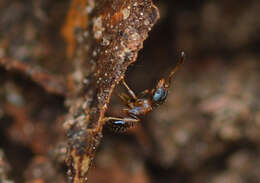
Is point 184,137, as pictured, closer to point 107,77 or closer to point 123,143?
point 123,143

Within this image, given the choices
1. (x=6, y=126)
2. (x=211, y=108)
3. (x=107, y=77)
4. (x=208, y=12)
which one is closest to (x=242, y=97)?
(x=211, y=108)

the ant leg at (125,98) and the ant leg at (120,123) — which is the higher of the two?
the ant leg at (125,98)

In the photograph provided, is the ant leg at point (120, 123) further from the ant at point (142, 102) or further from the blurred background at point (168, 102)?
the blurred background at point (168, 102)

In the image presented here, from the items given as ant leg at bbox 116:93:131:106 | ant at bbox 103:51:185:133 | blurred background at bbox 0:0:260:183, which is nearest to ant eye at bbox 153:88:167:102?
ant at bbox 103:51:185:133

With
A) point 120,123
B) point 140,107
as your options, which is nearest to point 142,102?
point 140,107

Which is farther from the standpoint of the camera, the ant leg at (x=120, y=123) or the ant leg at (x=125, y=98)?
the ant leg at (x=125, y=98)

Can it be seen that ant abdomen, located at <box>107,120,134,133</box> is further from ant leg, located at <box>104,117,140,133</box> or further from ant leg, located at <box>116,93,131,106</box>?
ant leg, located at <box>116,93,131,106</box>

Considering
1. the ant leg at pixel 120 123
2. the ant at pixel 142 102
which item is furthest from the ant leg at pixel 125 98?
the ant leg at pixel 120 123
